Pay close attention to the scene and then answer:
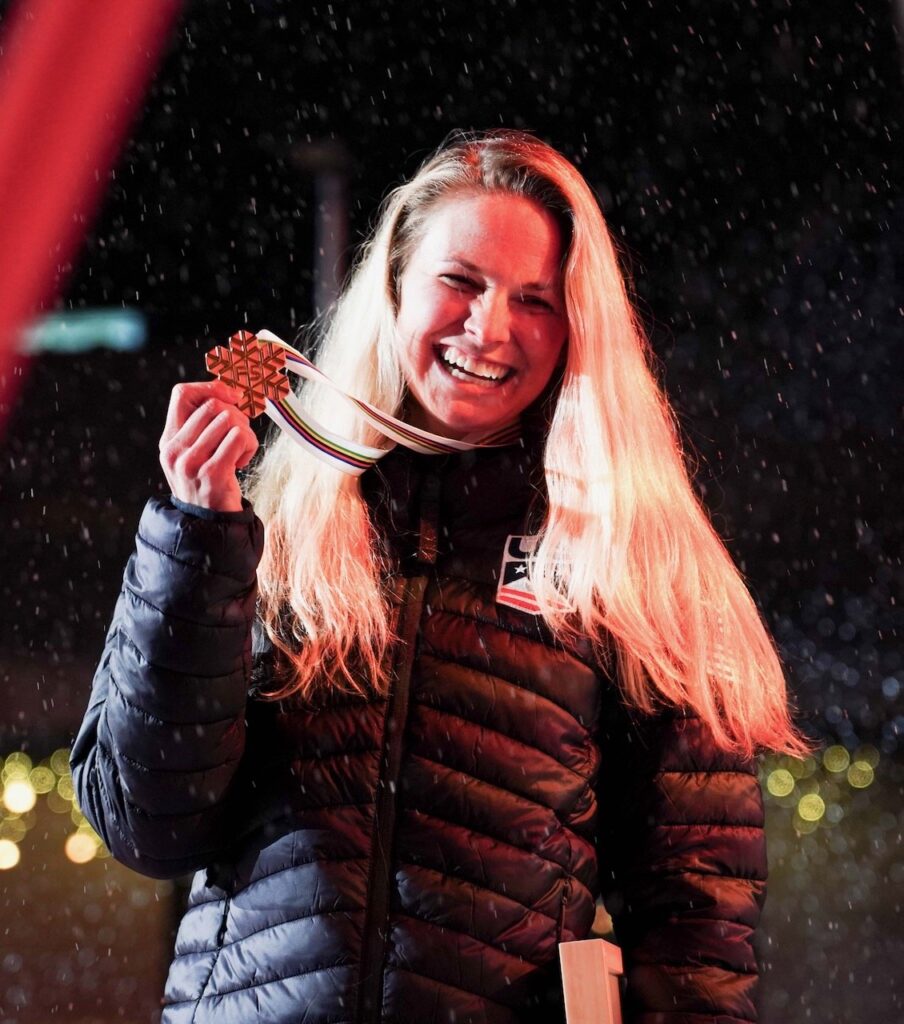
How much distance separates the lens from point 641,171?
476cm

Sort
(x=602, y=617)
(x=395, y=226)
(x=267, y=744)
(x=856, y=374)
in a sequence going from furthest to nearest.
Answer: (x=856, y=374) < (x=395, y=226) < (x=602, y=617) < (x=267, y=744)

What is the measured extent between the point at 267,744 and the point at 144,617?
25 cm

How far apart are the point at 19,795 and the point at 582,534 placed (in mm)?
2971

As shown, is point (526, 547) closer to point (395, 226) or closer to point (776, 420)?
point (395, 226)

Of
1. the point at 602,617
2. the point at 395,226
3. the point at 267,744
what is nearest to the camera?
the point at 267,744

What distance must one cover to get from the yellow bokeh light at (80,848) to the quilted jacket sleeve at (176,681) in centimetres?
302

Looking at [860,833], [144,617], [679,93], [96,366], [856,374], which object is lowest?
[860,833]

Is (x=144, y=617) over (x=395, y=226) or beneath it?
beneath

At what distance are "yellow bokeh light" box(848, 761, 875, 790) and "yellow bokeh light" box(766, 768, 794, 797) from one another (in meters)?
0.22

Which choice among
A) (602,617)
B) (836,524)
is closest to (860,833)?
(836,524)

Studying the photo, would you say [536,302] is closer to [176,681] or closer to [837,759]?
[176,681]

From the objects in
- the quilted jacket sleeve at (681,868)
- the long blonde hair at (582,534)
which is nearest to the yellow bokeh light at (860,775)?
the long blonde hair at (582,534)

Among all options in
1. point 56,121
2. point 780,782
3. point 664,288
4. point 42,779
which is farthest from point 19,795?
point 664,288

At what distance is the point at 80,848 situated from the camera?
439cm
